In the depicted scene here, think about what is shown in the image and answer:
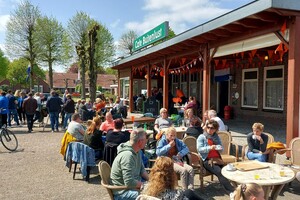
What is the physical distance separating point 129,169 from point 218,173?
191cm

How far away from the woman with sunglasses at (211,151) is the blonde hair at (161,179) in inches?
81.1

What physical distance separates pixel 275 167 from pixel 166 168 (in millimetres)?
1996

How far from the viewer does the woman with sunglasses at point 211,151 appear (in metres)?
4.46

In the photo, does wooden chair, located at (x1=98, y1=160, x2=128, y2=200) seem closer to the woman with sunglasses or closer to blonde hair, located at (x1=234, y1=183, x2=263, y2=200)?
blonde hair, located at (x1=234, y1=183, x2=263, y2=200)

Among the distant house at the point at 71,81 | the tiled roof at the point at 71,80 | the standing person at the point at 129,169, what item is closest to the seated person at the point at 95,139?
the standing person at the point at 129,169

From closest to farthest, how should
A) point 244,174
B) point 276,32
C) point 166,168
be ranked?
point 166,168 → point 244,174 → point 276,32

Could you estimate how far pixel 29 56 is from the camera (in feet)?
102

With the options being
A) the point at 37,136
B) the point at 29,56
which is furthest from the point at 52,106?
the point at 29,56

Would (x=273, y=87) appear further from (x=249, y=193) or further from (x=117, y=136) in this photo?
(x=249, y=193)

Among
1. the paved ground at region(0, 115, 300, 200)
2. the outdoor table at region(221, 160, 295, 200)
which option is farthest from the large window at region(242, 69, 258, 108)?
the outdoor table at region(221, 160, 295, 200)

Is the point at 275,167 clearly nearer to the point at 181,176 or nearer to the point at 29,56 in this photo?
the point at 181,176

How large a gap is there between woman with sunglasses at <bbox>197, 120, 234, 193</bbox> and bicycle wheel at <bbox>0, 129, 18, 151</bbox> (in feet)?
18.5

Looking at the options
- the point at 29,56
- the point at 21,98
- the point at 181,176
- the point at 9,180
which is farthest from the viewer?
the point at 29,56

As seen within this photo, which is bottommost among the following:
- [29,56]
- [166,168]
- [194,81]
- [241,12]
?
[166,168]
